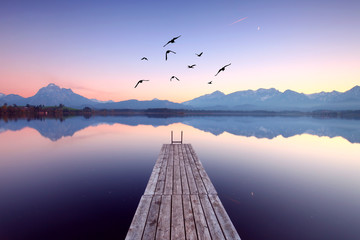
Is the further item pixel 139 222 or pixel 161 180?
pixel 161 180

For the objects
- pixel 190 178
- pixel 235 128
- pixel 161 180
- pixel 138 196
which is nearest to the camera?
pixel 161 180

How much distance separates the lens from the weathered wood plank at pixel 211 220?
6371 mm

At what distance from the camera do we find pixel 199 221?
7125 millimetres

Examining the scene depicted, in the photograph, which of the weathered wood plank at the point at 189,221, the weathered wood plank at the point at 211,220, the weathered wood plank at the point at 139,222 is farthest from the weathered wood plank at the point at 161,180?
the weathered wood plank at the point at 211,220

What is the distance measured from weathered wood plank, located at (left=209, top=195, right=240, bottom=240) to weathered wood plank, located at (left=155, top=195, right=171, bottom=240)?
211 centimetres

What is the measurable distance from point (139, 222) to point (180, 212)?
71.4 inches

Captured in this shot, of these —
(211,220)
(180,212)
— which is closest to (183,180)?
(180,212)

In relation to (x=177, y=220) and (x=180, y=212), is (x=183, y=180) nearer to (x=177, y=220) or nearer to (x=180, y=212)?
(x=180, y=212)

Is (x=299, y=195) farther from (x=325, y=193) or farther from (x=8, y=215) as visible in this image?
(x=8, y=215)

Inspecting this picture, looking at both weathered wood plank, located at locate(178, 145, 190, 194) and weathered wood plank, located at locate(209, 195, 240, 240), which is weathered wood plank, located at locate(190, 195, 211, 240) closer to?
weathered wood plank, located at locate(209, 195, 240, 240)

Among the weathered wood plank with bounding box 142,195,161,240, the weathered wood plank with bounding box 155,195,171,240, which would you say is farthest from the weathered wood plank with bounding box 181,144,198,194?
the weathered wood plank with bounding box 142,195,161,240

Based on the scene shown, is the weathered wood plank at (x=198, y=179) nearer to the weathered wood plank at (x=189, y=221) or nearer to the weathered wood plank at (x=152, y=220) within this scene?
the weathered wood plank at (x=189, y=221)

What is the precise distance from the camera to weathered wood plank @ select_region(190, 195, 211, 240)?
248 inches

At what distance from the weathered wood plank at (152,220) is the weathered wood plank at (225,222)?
2625mm
